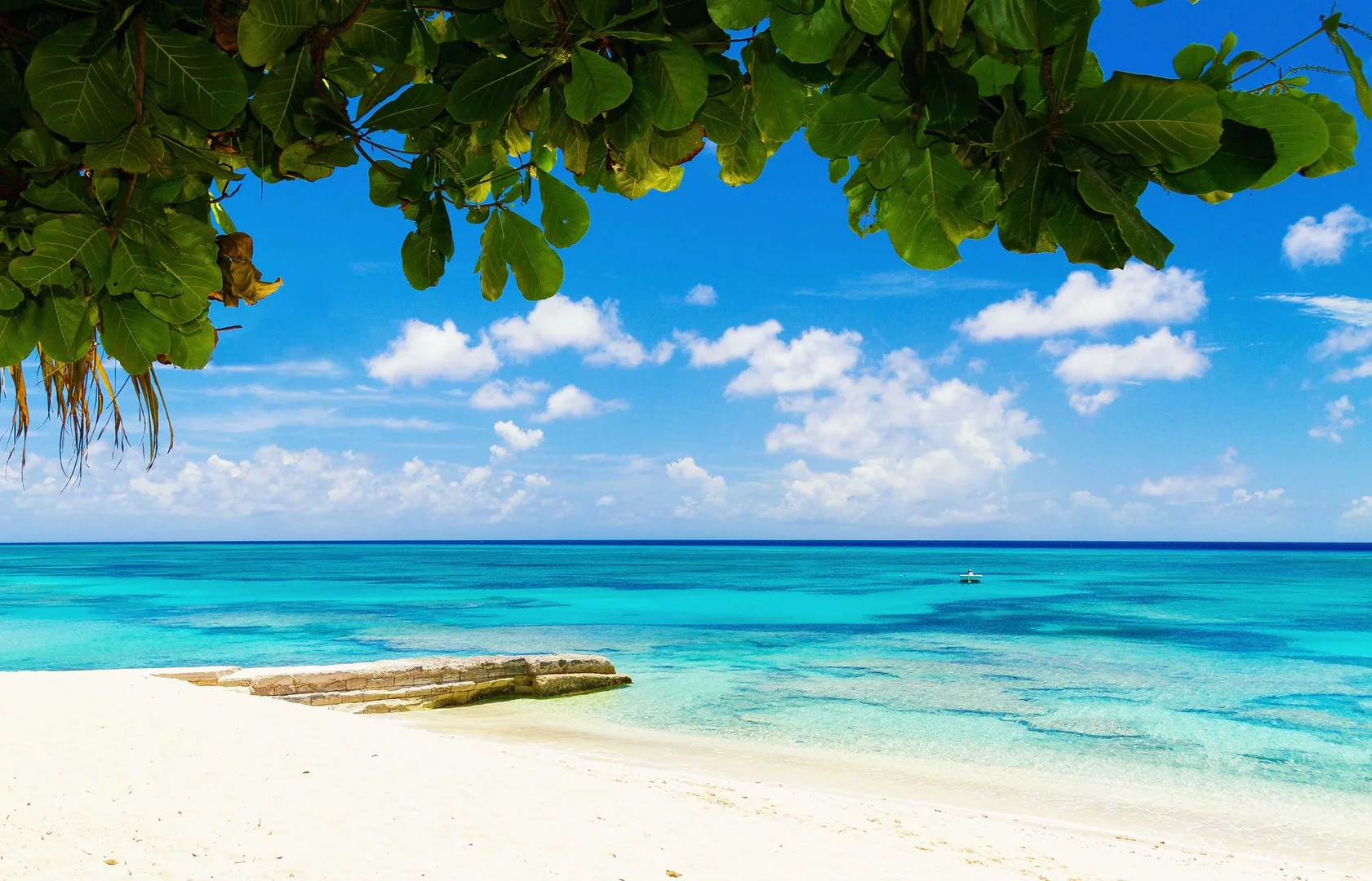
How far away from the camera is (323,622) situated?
27156mm

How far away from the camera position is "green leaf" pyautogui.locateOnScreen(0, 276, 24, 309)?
1068 millimetres

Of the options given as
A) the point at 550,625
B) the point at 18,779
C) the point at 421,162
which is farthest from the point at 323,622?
the point at 421,162

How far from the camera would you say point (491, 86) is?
32.5 inches

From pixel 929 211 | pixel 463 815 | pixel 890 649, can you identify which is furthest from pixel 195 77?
pixel 890 649

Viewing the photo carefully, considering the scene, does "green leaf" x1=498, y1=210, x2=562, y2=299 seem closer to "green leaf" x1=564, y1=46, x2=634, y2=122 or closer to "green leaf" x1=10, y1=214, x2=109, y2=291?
"green leaf" x1=564, y1=46, x2=634, y2=122

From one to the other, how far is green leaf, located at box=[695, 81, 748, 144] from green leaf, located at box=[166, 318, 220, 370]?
778 millimetres

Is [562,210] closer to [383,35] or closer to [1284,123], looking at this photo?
[383,35]

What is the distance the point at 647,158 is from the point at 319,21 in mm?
398

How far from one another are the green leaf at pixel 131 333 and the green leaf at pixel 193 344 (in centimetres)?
4

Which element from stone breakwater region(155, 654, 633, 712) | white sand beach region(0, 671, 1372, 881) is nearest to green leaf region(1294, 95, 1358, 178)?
white sand beach region(0, 671, 1372, 881)

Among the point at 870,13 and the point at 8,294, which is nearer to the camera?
the point at 870,13

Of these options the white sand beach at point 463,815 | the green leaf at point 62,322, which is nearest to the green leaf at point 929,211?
the green leaf at point 62,322

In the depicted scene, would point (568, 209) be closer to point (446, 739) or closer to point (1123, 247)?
point (1123, 247)

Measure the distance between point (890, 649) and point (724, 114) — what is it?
2144 centimetres
